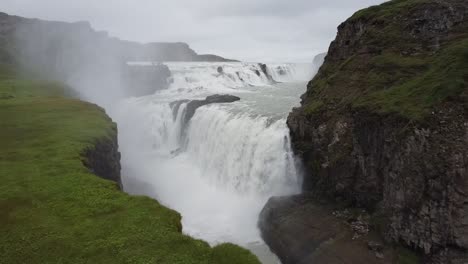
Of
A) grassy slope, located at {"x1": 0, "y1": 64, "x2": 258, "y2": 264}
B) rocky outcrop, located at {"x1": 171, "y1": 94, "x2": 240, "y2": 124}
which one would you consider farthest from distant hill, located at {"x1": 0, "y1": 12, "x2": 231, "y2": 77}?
grassy slope, located at {"x1": 0, "y1": 64, "x2": 258, "y2": 264}

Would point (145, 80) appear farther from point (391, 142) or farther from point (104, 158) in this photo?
point (391, 142)

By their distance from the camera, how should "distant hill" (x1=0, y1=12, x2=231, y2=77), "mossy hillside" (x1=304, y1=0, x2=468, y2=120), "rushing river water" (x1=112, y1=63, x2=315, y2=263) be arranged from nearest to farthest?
"mossy hillside" (x1=304, y1=0, x2=468, y2=120)
"rushing river water" (x1=112, y1=63, x2=315, y2=263)
"distant hill" (x1=0, y1=12, x2=231, y2=77)

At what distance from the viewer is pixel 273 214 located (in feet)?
76.2

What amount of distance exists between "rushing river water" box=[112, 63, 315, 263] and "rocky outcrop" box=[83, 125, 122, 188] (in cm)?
604

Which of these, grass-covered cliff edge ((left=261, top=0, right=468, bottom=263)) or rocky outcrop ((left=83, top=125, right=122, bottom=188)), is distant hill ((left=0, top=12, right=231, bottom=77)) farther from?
grass-covered cliff edge ((left=261, top=0, right=468, bottom=263))

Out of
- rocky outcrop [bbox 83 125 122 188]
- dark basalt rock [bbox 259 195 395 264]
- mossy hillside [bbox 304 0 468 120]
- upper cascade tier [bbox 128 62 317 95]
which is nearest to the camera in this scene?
dark basalt rock [bbox 259 195 395 264]

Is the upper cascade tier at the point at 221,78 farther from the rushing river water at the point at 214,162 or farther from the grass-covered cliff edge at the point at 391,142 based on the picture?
the grass-covered cliff edge at the point at 391,142

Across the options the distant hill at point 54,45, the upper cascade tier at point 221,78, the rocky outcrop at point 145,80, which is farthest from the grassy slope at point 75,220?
the distant hill at point 54,45

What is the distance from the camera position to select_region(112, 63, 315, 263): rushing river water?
26.3 metres

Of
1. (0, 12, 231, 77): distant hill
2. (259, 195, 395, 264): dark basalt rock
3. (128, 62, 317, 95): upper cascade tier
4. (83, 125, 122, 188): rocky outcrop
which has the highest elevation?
(0, 12, 231, 77): distant hill

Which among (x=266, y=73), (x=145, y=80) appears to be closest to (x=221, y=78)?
(x=266, y=73)

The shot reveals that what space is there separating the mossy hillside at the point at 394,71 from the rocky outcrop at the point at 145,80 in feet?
137

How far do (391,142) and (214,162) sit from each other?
18302 mm

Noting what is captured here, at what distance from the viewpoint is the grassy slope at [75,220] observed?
1120 centimetres
